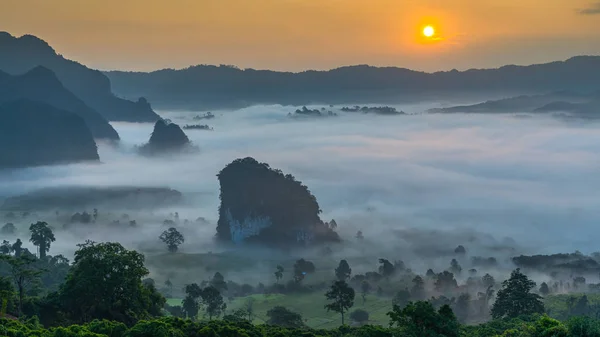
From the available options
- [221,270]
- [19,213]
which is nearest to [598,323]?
[221,270]

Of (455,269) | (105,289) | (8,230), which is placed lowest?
(455,269)

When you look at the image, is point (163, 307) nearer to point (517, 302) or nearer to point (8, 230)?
point (517, 302)

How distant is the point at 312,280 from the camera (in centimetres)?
9944

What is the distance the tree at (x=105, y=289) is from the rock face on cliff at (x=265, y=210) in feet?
294

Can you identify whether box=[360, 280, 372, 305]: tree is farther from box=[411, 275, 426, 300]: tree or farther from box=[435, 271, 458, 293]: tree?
box=[435, 271, 458, 293]: tree

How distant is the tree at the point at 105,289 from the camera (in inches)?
1767

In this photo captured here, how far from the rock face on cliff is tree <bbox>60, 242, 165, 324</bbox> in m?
89.7

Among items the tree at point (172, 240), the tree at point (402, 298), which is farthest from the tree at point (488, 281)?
the tree at point (172, 240)

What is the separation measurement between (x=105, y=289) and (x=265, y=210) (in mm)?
94238

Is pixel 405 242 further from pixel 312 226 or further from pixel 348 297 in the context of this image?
pixel 348 297

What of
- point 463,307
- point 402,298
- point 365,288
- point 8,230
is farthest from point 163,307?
point 8,230

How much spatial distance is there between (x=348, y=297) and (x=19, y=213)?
437 feet

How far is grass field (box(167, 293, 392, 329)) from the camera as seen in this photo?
246 ft

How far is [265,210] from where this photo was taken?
5477 inches
